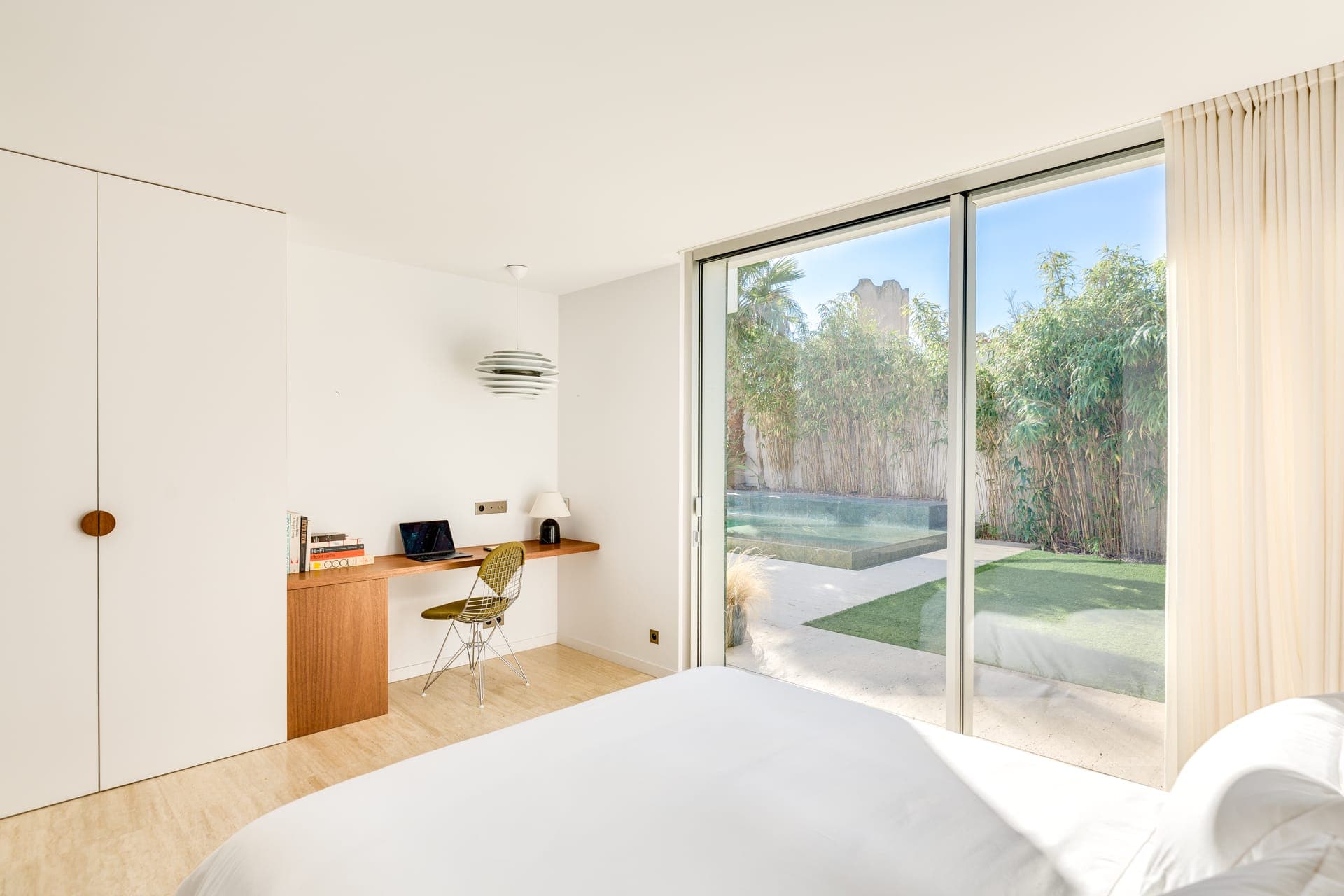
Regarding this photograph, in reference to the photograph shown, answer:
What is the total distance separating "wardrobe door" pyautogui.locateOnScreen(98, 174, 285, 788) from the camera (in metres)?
2.93

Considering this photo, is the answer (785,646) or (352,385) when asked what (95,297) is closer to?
(352,385)

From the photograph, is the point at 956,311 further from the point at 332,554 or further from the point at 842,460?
the point at 332,554

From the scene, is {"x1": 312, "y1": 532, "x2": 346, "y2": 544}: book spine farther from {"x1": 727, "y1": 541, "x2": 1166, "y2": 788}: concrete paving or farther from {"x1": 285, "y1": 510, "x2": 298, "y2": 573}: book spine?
{"x1": 727, "y1": 541, "x2": 1166, "y2": 788}: concrete paving

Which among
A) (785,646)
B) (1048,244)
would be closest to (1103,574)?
(1048,244)

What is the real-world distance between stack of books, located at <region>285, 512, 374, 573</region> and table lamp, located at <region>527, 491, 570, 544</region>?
1.18m

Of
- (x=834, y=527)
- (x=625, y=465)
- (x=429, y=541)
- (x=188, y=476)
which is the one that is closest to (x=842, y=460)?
(x=834, y=527)

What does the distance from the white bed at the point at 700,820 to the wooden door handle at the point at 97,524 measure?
1.98 m

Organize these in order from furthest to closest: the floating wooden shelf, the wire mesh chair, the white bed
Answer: the wire mesh chair
the floating wooden shelf
the white bed

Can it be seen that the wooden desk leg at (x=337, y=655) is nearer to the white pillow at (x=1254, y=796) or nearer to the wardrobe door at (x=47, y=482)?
the wardrobe door at (x=47, y=482)

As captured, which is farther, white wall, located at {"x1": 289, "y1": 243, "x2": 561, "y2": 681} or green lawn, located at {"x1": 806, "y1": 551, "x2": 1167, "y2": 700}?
white wall, located at {"x1": 289, "y1": 243, "x2": 561, "y2": 681}

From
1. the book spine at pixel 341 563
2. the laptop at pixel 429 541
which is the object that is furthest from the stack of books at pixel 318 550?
the laptop at pixel 429 541

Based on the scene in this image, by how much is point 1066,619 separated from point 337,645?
3.53 metres

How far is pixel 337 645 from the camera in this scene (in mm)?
3617

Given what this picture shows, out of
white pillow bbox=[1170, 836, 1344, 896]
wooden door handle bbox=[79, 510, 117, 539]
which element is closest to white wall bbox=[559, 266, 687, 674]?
wooden door handle bbox=[79, 510, 117, 539]
